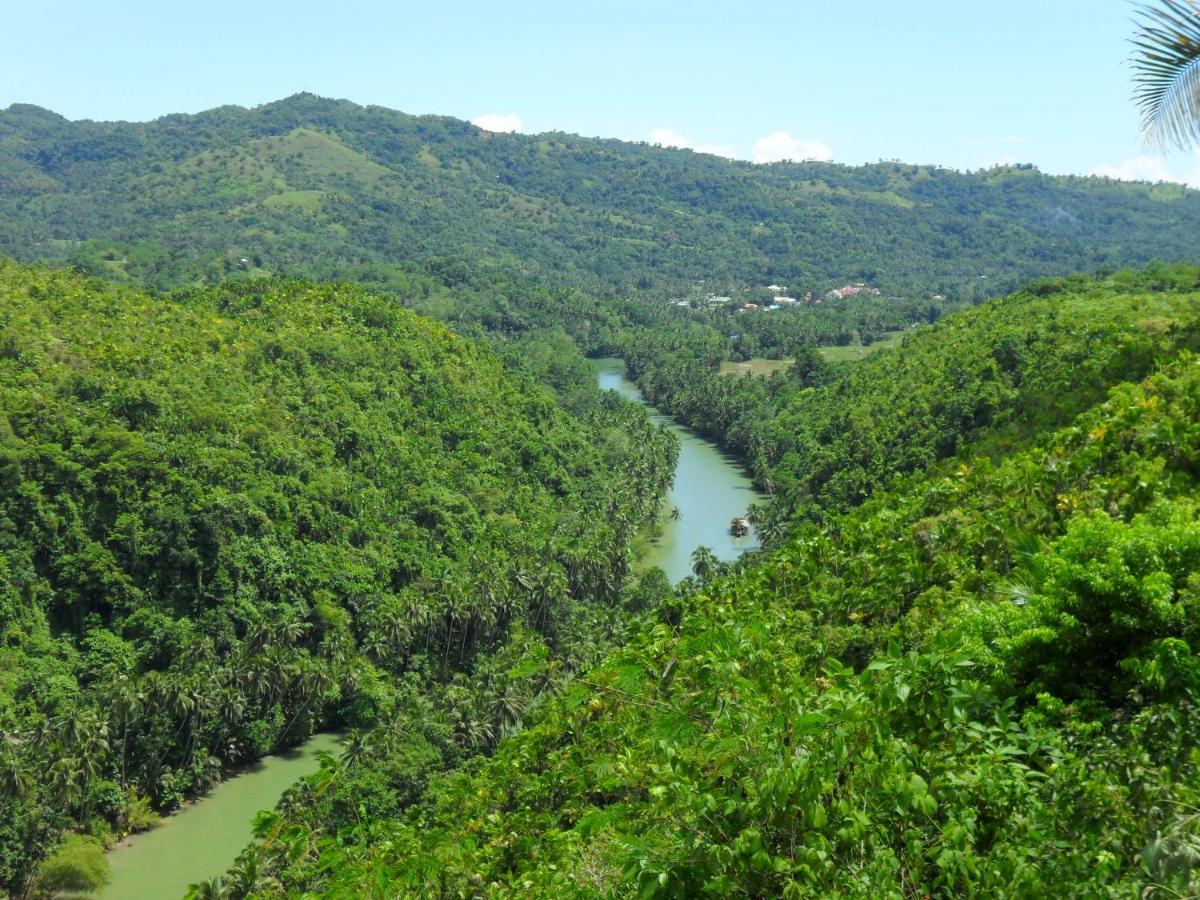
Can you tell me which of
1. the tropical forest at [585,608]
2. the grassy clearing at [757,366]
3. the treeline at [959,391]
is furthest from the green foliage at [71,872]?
the grassy clearing at [757,366]

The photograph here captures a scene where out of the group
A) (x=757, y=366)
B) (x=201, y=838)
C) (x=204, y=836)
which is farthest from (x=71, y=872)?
(x=757, y=366)

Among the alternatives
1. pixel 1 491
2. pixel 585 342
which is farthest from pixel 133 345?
pixel 585 342

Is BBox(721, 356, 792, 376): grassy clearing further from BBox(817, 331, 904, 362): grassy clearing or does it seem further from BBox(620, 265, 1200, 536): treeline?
BBox(620, 265, 1200, 536): treeline

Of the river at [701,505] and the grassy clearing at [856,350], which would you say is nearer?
the river at [701,505]

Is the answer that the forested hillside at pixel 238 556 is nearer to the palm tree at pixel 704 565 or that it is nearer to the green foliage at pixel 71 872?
the green foliage at pixel 71 872

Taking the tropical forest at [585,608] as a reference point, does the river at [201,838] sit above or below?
below

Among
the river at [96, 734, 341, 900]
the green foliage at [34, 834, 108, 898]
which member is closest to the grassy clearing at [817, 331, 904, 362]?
the river at [96, 734, 341, 900]

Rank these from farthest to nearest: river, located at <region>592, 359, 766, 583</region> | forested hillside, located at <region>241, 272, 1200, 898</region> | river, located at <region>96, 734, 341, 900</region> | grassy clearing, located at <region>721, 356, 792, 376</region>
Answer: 1. grassy clearing, located at <region>721, 356, 792, 376</region>
2. river, located at <region>592, 359, 766, 583</region>
3. river, located at <region>96, 734, 341, 900</region>
4. forested hillside, located at <region>241, 272, 1200, 898</region>
